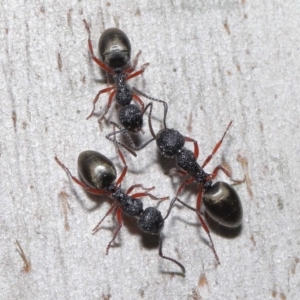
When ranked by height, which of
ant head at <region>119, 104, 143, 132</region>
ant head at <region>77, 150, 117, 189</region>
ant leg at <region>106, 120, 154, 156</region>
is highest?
ant head at <region>119, 104, 143, 132</region>

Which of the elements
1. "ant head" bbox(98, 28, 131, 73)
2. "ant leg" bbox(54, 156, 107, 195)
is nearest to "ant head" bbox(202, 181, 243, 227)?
"ant leg" bbox(54, 156, 107, 195)

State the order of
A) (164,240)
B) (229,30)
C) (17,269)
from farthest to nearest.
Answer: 1. (229,30)
2. (164,240)
3. (17,269)

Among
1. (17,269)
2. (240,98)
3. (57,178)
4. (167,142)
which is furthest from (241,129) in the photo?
(17,269)

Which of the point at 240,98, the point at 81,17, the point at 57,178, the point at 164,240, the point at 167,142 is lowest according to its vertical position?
the point at 164,240

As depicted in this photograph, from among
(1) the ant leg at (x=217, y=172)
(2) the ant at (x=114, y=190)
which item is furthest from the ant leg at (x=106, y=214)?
(1) the ant leg at (x=217, y=172)

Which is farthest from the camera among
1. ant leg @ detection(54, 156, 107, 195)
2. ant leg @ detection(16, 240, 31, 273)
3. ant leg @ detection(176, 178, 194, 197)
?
ant leg @ detection(176, 178, 194, 197)

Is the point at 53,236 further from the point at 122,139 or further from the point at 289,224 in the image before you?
the point at 289,224

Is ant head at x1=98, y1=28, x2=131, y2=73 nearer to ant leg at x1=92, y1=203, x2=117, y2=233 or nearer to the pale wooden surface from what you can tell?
the pale wooden surface
